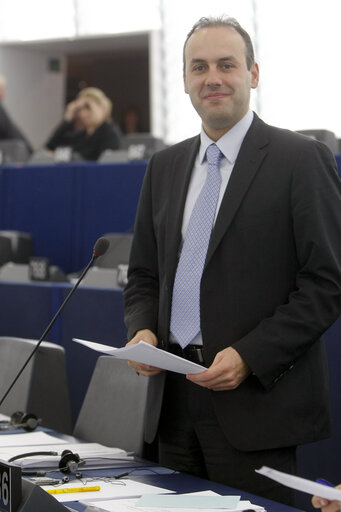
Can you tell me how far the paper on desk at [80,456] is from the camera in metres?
2.14

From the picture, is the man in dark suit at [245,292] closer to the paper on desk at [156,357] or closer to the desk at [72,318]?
the paper on desk at [156,357]

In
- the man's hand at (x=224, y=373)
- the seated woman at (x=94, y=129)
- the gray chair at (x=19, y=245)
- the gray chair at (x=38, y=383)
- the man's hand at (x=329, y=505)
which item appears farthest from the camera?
the seated woman at (x=94, y=129)

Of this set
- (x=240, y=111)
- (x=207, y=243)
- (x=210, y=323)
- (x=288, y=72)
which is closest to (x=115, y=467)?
(x=210, y=323)

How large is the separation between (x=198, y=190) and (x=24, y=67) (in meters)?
10.6

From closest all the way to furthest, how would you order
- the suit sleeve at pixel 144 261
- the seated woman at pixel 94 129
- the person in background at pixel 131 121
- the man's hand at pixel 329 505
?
the man's hand at pixel 329 505 < the suit sleeve at pixel 144 261 < the seated woman at pixel 94 129 < the person in background at pixel 131 121

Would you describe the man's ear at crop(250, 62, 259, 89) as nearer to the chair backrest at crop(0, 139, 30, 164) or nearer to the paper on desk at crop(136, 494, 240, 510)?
the paper on desk at crop(136, 494, 240, 510)

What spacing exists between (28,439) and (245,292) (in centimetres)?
82

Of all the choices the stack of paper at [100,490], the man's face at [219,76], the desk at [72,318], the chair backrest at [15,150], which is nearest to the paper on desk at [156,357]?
the stack of paper at [100,490]

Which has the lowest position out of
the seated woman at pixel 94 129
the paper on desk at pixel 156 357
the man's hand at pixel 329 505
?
the man's hand at pixel 329 505

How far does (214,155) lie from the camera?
2264mm

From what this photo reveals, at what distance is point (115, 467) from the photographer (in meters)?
2.24

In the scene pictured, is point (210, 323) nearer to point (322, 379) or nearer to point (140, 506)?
point (322, 379)

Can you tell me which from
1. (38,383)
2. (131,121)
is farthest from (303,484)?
(131,121)

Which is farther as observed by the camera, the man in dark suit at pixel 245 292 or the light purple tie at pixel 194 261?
the light purple tie at pixel 194 261
